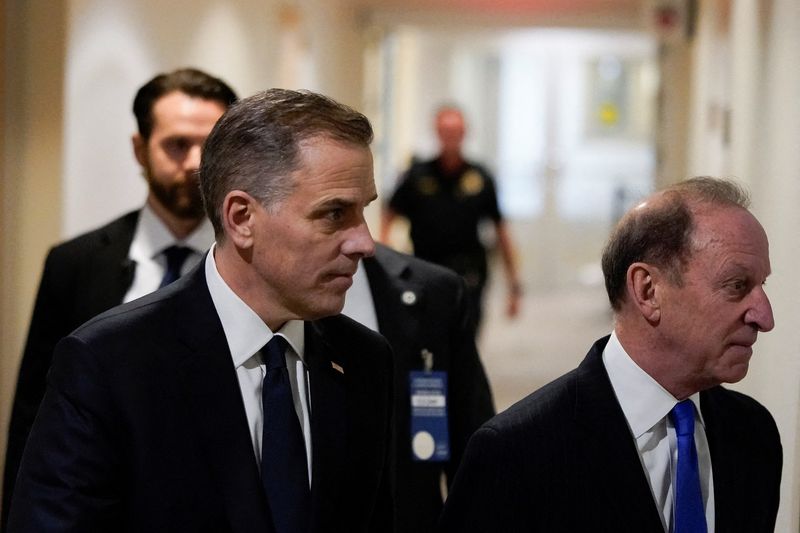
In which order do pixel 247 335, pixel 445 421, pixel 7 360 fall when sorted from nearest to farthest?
pixel 247 335 → pixel 445 421 → pixel 7 360

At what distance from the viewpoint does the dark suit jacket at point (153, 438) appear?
2051 millimetres

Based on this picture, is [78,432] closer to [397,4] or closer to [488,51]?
[397,4]

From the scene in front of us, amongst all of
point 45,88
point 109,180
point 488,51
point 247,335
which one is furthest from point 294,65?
point 488,51

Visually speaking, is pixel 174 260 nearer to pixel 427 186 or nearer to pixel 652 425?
pixel 652 425

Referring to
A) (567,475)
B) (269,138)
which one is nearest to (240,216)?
(269,138)

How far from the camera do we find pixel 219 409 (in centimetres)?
214

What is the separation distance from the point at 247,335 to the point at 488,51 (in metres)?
18.3

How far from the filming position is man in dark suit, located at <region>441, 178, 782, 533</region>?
221 centimetres

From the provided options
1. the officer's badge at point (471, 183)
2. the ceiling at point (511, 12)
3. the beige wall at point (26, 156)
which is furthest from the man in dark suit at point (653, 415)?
the ceiling at point (511, 12)

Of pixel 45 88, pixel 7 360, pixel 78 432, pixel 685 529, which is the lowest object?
pixel 7 360

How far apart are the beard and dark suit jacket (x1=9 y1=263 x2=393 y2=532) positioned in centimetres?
122

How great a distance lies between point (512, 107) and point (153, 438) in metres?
18.2

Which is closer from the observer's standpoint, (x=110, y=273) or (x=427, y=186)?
(x=110, y=273)

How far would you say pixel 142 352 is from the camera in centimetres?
213
